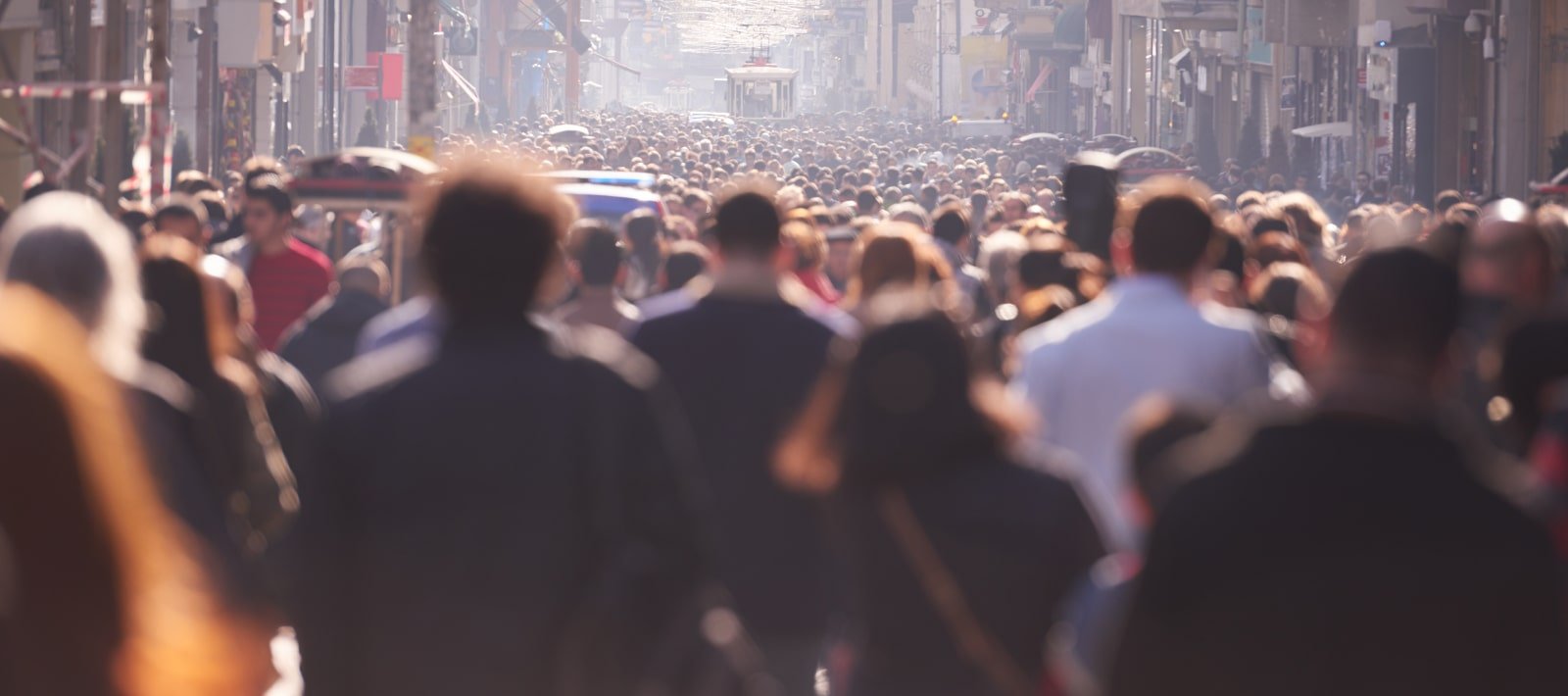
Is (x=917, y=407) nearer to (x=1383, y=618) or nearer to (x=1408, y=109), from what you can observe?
(x=1383, y=618)

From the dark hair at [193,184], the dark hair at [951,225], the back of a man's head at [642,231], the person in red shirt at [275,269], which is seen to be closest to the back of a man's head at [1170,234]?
the person in red shirt at [275,269]

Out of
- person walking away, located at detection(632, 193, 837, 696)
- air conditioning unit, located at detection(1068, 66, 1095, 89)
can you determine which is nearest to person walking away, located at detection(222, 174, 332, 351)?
person walking away, located at detection(632, 193, 837, 696)

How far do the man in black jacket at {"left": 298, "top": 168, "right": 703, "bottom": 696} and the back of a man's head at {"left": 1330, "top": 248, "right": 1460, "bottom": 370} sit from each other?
1.08m

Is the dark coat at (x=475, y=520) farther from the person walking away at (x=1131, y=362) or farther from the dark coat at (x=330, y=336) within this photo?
the dark coat at (x=330, y=336)

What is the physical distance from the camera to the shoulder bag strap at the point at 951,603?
14.8ft

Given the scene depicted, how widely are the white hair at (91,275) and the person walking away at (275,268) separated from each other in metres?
6.86

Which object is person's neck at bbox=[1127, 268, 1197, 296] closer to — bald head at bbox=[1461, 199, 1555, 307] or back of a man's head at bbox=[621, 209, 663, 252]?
bald head at bbox=[1461, 199, 1555, 307]

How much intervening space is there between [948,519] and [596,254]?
4.21m

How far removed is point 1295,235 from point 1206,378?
724cm

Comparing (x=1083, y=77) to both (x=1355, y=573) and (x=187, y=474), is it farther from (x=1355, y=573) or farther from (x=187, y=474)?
(x=1355, y=573)

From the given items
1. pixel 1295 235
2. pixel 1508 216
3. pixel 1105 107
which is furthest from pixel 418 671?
pixel 1105 107

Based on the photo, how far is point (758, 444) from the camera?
19.6ft

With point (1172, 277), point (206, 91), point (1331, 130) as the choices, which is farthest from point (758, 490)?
point (1331, 130)

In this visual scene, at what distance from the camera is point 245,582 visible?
5453mm
